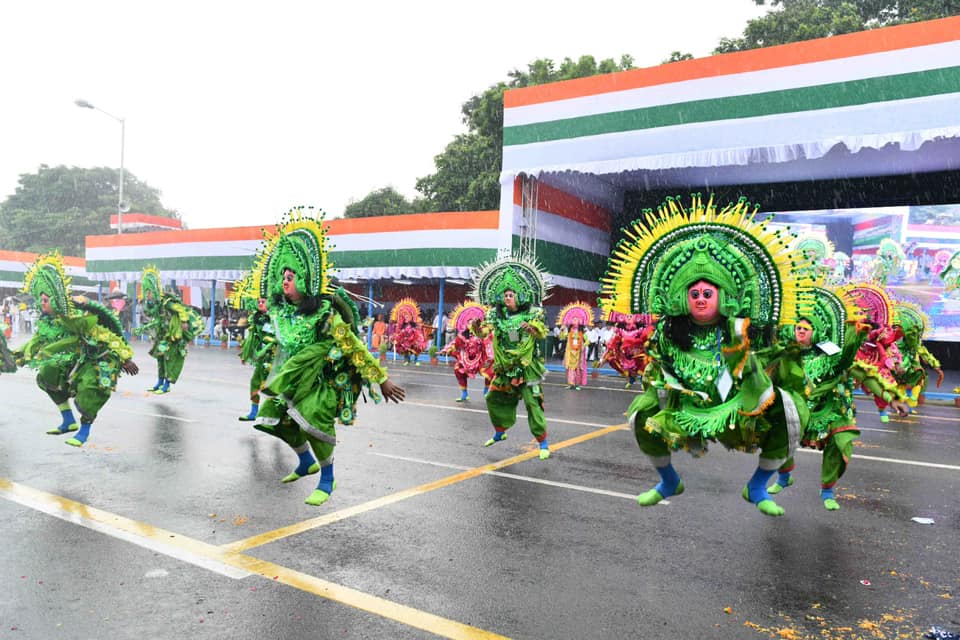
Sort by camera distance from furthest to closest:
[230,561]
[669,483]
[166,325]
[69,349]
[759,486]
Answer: [166,325] < [69,349] < [669,483] < [759,486] < [230,561]

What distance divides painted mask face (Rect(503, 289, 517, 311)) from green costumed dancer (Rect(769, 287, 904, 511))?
303cm

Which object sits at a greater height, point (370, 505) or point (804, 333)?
point (804, 333)

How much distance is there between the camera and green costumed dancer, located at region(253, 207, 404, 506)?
553cm

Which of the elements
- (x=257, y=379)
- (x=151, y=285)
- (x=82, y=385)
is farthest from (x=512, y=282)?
(x=151, y=285)

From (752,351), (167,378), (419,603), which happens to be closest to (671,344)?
(752,351)

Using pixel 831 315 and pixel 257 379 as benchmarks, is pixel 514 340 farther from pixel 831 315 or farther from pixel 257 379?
pixel 257 379

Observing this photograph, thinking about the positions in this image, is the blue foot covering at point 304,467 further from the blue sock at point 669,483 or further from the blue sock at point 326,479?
the blue sock at point 669,483

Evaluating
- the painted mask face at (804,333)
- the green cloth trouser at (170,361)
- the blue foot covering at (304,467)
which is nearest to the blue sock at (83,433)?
the blue foot covering at (304,467)

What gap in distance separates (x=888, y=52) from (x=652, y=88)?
204 inches

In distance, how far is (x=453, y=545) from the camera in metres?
4.90

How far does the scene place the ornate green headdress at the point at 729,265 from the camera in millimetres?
4816

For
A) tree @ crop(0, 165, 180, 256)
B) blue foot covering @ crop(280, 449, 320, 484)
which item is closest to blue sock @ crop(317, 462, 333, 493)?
blue foot covering @ crop(280, 449, 320, 484)

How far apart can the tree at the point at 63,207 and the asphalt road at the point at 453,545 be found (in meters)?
53.2

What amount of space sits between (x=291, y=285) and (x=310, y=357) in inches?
25.5
